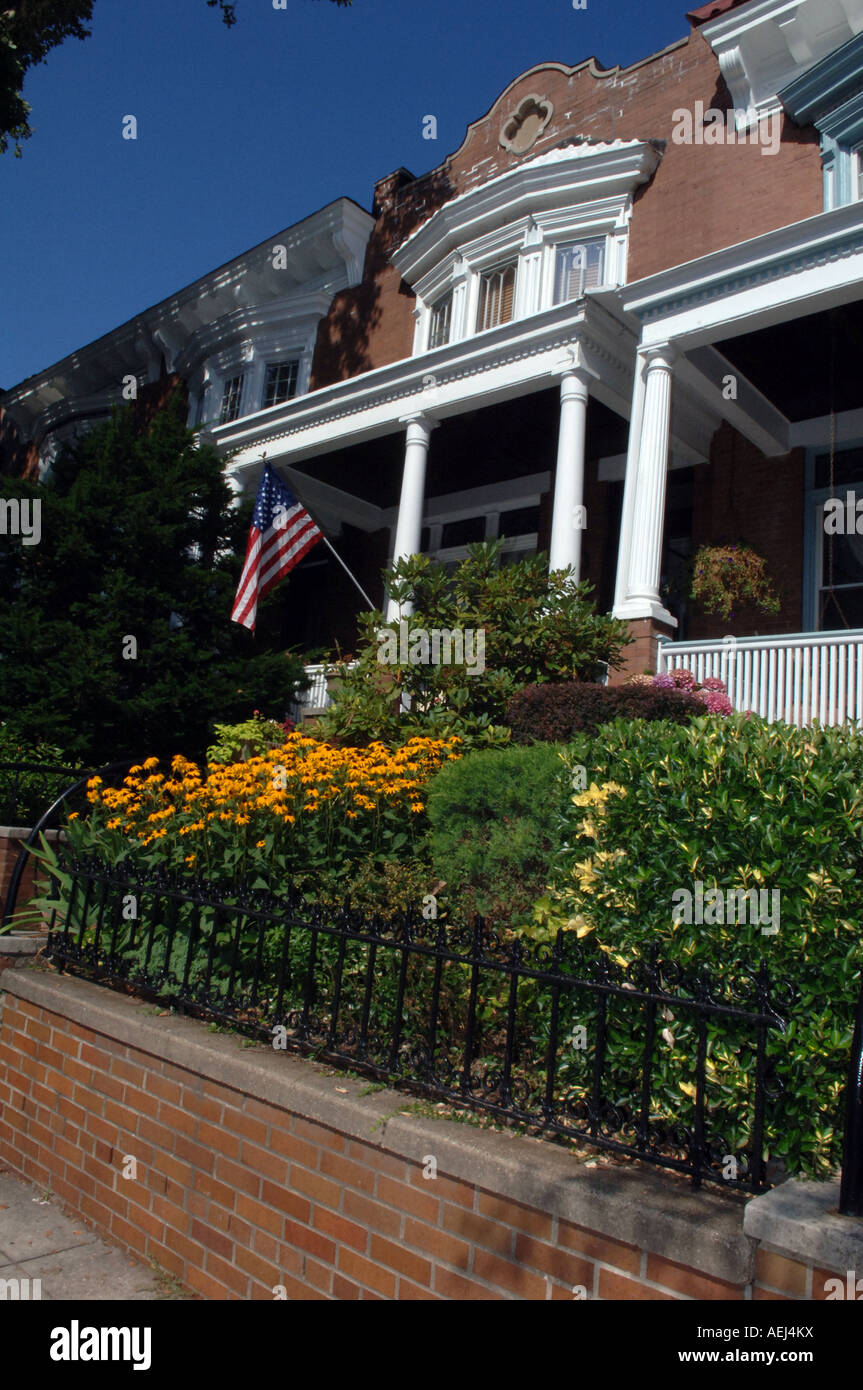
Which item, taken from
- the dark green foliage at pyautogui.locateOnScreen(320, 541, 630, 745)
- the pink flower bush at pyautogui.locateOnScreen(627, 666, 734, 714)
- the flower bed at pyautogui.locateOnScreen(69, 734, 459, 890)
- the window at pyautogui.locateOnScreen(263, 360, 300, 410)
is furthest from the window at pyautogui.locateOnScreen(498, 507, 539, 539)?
the flower bed at pyautogui.locateOnScreen(69, 734, 459, 890)

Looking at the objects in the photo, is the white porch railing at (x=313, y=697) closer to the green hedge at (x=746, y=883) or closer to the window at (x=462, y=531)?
the window at (x=462, y=531)

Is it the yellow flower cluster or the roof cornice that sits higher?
the roof cornice

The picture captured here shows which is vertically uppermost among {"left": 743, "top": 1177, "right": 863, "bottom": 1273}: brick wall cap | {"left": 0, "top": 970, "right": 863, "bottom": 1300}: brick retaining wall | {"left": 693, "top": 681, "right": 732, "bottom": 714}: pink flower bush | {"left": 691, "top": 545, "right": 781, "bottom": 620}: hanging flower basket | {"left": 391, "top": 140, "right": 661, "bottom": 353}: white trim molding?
{"left": 391, "top": 140, "right": 661, "bottom": 353}: white trim molding

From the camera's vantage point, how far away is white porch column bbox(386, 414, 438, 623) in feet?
38.4

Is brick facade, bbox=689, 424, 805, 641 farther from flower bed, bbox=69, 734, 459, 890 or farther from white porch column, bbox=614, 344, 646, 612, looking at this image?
flower bed, bbox=69, 734, 459, 890

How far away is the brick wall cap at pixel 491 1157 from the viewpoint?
2305 mm

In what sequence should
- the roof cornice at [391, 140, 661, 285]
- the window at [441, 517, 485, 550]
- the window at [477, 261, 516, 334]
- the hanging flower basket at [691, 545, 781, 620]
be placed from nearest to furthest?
1. the hanging flower basket at [691, 545, 781, 620]
2. the roof cornice at [391, 140, 661, 285]
3. the window at [477, 261, 516, 334]
4. the window at [441, 517, 485, 550]

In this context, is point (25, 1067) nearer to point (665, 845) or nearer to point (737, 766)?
point (665, 845)

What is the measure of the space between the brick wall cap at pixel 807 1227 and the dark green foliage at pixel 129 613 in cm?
808

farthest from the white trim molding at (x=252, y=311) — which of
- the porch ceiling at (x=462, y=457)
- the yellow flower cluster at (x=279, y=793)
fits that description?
the yellow flower cluster at (x=279, y=793)

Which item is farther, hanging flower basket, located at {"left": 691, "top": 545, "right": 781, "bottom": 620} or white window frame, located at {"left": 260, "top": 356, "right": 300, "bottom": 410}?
white window frame, located at {"left": 260, "top": 356, "right": 300, "bottom": 410}

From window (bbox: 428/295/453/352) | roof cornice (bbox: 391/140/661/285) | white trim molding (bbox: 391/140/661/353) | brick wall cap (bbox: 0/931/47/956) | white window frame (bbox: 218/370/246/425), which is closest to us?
brick wall cap (bbox: 0/931/47/956)

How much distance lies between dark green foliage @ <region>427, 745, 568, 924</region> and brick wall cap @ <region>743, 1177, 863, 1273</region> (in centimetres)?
205

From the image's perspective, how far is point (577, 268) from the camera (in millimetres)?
12523
